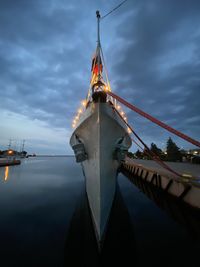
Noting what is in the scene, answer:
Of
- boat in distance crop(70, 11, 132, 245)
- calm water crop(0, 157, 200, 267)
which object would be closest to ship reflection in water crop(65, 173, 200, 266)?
calm water crop(0, 157, 200, 267)

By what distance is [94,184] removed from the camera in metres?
5.42

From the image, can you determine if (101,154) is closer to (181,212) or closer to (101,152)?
(101,152)

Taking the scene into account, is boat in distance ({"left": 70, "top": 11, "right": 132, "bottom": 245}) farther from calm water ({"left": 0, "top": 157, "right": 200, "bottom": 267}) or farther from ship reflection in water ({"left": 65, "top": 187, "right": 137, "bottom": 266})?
calm water ({"left": 0, "top": 157, "right": 200, "bottom": 267})

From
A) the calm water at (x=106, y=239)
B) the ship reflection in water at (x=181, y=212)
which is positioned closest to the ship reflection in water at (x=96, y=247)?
the calm water at (x=106, y=239)

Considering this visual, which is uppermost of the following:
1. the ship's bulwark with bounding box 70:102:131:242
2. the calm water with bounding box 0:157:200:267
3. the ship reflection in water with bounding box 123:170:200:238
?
the ship's bulwark with bounding box 70:102:131:242

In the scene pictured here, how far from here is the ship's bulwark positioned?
4933mm

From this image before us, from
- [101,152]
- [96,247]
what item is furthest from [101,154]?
[96,247]

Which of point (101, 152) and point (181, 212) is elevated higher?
point (101, 152)

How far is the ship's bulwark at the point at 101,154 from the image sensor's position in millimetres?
4933

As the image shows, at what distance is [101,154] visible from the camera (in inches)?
204

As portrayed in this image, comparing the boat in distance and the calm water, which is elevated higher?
the boat in distance

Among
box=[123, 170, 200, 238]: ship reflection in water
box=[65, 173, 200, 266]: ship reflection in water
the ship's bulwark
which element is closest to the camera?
box=[65, 173, 200, 266]: ship reflection in water

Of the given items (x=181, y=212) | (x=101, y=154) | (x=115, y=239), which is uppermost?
(x=101, y=154)

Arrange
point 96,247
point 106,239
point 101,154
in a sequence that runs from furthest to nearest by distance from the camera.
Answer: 1. point 106,239
2. point 101,154
3. point 96,247
